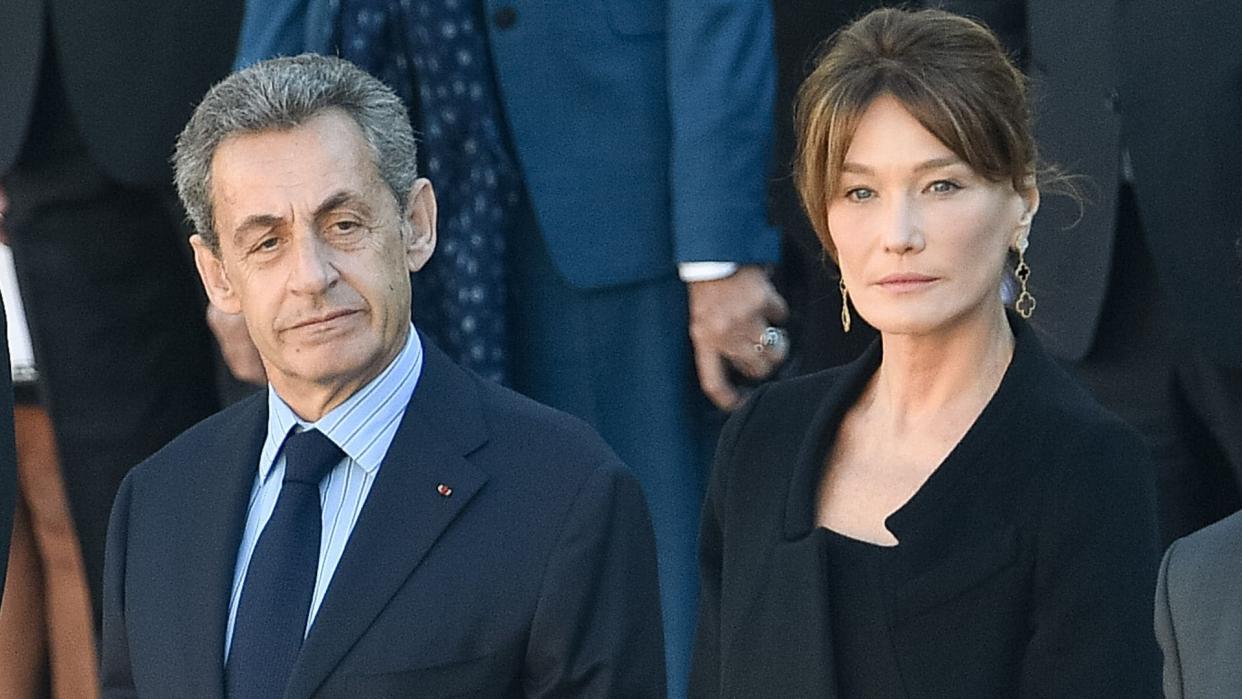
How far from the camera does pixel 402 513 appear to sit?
3500 millimetres

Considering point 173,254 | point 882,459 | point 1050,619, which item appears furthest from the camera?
point 173,254

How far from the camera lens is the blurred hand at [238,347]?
471 cm

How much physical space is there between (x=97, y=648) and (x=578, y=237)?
5.37 ft

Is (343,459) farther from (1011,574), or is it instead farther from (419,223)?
(1011,574)

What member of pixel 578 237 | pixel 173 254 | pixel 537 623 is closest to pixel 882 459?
pixel 537 623

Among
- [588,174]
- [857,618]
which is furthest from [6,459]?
[588,174]

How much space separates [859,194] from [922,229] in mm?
120

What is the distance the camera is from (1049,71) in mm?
4531

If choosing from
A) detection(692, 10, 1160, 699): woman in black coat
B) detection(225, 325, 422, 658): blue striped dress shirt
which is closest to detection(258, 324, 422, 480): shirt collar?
detection(225, 325, 422, 658): blue striped dress shirt

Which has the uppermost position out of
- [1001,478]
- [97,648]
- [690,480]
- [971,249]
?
[971,249]

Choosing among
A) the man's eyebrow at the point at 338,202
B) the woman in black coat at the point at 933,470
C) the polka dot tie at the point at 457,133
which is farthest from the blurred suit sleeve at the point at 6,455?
the polka dot tie at the point at 457,133

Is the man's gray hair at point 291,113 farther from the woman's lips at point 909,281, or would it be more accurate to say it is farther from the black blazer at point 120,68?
the black blazer at point 120,68

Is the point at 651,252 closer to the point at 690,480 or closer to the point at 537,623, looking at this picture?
the point at 690,480

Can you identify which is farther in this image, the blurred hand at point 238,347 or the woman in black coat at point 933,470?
the blurred hand at point 238,347
